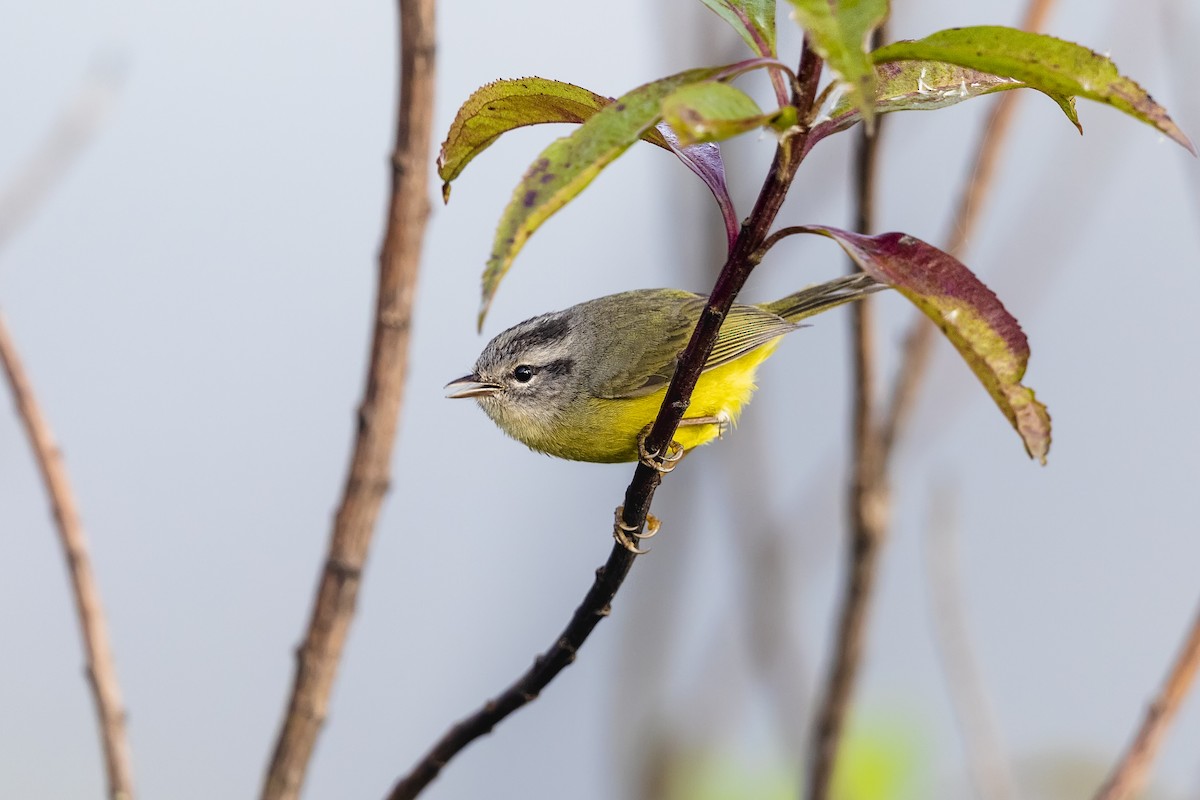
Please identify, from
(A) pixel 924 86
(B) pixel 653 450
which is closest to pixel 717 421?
(B) pixel 653 450

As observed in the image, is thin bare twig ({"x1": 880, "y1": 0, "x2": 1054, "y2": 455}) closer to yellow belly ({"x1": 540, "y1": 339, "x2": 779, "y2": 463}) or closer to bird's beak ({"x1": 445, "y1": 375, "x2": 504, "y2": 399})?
yellow belly ({"x1": 540, "y1": 339, "x2": 779, "y2": 463})

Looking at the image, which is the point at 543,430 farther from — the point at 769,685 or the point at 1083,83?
the point at 1083,83

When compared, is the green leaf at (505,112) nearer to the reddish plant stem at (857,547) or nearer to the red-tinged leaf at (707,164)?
the red-tinged leaf at (707,164)

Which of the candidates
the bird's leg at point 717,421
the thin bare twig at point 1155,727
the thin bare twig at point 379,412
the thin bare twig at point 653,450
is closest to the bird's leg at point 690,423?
the bird's leg at point 717,421

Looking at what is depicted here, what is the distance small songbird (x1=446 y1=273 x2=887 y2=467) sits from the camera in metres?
2.99

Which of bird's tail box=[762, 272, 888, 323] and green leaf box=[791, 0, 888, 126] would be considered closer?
green leaf box=[791, 0, 888, 126]

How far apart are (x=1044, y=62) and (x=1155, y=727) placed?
1.16m

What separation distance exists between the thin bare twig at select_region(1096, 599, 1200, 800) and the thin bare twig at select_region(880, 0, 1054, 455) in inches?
31.1

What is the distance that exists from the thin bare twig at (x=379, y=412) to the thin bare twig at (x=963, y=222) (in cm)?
105

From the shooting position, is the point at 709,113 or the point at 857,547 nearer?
the point at 709,113

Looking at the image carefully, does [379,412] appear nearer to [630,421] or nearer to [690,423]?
[690,423]

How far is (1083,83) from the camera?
Answer: 1031mm

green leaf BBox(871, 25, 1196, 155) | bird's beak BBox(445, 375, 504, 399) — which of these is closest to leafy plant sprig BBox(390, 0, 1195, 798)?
green leaf BBox(871, 25, 1196, 155)

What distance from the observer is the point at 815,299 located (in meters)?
3.08
